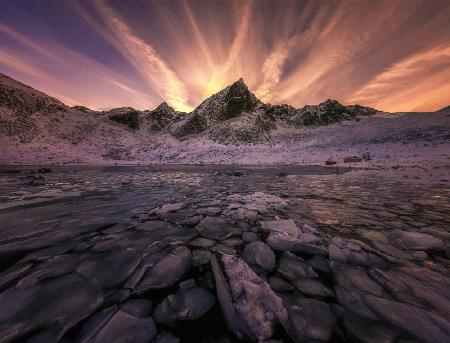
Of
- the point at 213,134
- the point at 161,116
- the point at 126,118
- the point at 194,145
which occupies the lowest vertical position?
the point at 194,145

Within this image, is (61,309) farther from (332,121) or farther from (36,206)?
(332,121)

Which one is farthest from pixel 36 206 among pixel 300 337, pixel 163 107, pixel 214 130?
pixel 163 107

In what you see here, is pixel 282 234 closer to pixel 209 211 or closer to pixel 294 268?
pixel 294 268

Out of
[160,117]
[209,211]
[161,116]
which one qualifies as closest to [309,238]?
[209,211]

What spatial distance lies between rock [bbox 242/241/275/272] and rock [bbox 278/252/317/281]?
0.10m

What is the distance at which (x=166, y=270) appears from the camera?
1.74 meters

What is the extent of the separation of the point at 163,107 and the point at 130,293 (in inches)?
2247

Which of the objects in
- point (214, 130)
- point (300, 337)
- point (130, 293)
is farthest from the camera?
point (214, 130)

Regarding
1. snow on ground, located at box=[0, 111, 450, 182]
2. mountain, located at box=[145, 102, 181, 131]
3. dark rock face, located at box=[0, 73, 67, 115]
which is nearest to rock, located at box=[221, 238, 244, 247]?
snow on ground, located at box=[0, 111, 450, 182]

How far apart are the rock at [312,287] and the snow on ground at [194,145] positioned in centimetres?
2254

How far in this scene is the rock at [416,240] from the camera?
6.98ft

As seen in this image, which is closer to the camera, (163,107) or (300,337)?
(300,337)

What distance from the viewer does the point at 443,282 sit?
61.7 inches

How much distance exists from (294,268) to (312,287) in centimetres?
26
